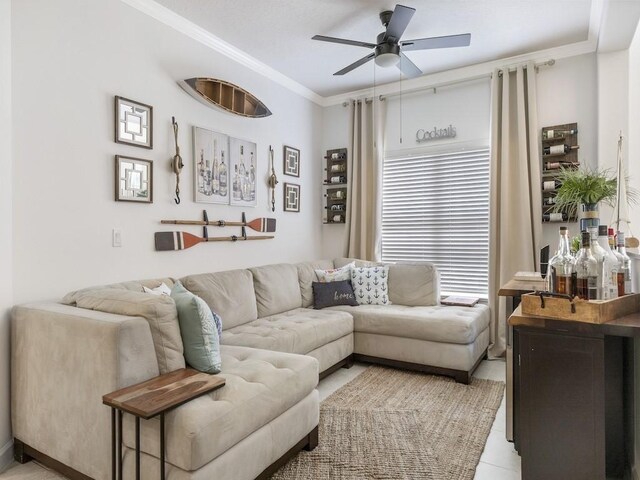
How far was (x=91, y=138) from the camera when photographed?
2.61 metres

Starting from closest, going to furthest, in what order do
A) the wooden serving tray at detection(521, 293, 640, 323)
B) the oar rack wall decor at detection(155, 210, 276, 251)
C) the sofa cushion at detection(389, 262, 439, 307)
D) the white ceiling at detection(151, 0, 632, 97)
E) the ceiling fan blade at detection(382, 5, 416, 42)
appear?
the wooden serving tray at detection(521, 293, 640, 323), the ceiling fan blade at detection(382, 5, 416, 42), the white ceiling at detection(151, 0, 632, 97), the oar rack wall decor at detection(155, 210, 276, 251), the sofa cushion at detection(389, 262, 439, 307)

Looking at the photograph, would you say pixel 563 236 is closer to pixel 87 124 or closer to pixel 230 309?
pixel 230 309

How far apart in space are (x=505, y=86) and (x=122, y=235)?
3.69 metres

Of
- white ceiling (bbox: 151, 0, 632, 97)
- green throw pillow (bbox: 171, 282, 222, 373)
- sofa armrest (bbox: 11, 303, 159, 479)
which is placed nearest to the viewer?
sofa armrest (bbox: 11, 303, 159, 479)

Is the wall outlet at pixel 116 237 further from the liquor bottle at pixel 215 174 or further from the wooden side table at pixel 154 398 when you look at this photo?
the wooden side table at pixel 154 398

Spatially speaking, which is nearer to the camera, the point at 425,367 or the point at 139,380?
the point at 139,380

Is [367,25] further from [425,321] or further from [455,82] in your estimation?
[425,321]

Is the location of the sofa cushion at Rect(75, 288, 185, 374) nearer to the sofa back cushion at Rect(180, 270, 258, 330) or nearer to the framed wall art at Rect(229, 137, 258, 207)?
the sofa back cushion at Rect(180, 270, 258, 330)

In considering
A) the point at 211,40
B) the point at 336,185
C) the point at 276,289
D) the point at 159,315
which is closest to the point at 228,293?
the point at 276,289

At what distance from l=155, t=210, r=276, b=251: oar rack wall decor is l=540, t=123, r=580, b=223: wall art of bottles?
2686 millimetres

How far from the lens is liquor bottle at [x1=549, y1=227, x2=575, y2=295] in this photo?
1604mm

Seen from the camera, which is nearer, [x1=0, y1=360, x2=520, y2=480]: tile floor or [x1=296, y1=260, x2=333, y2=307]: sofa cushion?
[x1=0, y1=360, x2=520, y2=480]: tile floor

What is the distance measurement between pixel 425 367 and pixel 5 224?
3072 mm

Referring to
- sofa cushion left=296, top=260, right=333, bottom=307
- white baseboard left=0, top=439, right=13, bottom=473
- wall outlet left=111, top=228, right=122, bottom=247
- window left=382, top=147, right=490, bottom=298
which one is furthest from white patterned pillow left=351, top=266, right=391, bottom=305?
white baseboard left=0, top=439, right=13, bottom=473
